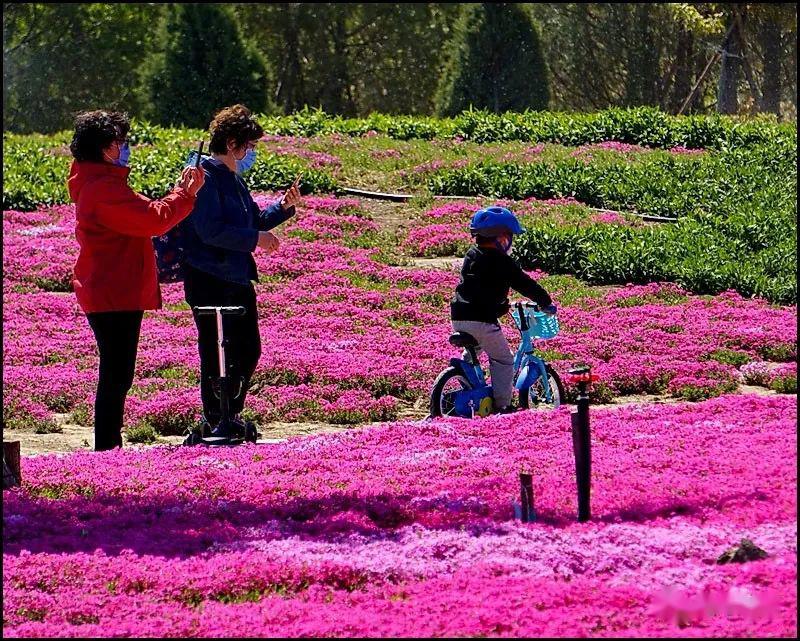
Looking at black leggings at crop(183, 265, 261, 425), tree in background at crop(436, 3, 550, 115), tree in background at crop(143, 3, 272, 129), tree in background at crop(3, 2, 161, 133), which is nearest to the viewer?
black leggings at crop(183, 265, 261, 425)

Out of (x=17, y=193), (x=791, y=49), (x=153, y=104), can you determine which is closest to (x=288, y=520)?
(x=17, y=193)

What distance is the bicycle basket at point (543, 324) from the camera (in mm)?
10180

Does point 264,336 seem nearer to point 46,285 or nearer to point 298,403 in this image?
point 298,403

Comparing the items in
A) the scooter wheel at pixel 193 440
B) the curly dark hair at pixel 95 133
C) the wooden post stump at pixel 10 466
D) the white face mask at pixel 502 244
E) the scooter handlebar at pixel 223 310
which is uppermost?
the curly dark hair at pixel 95 133

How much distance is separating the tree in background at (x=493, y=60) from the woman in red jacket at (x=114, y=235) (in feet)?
94.6

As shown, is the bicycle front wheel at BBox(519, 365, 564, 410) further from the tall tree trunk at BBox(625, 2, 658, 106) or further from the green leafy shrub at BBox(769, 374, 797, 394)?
the tall tree trunk at BBox(625, 2, 658, 106)

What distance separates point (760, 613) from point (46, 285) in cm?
1348

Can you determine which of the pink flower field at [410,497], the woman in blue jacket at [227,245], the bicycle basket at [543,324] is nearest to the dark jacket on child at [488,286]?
the bicycle basket at [543,324]

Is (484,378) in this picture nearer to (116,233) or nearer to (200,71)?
(116,233)

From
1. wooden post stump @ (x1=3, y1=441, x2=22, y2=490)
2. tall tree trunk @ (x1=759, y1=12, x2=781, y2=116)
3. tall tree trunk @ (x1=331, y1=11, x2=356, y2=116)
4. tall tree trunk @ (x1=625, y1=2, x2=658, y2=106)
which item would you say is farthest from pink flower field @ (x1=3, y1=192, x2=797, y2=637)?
tall tree trunk @ (x1=331, y1=11, x2=356, y2=116)

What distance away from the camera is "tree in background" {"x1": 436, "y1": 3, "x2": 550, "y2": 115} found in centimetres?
3762

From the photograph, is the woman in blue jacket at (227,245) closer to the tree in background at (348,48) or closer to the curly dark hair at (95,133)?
the curly dark hair at (95,133)

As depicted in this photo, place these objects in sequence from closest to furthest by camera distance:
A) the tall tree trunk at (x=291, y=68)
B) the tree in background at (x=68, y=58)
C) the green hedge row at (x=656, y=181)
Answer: the green hedge row at (x=656, y=181) → the tall tree trunk at (x=291, y=68) → the tree in background at (x=68, y=58)

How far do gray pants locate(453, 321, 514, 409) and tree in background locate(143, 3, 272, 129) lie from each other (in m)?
26.2
